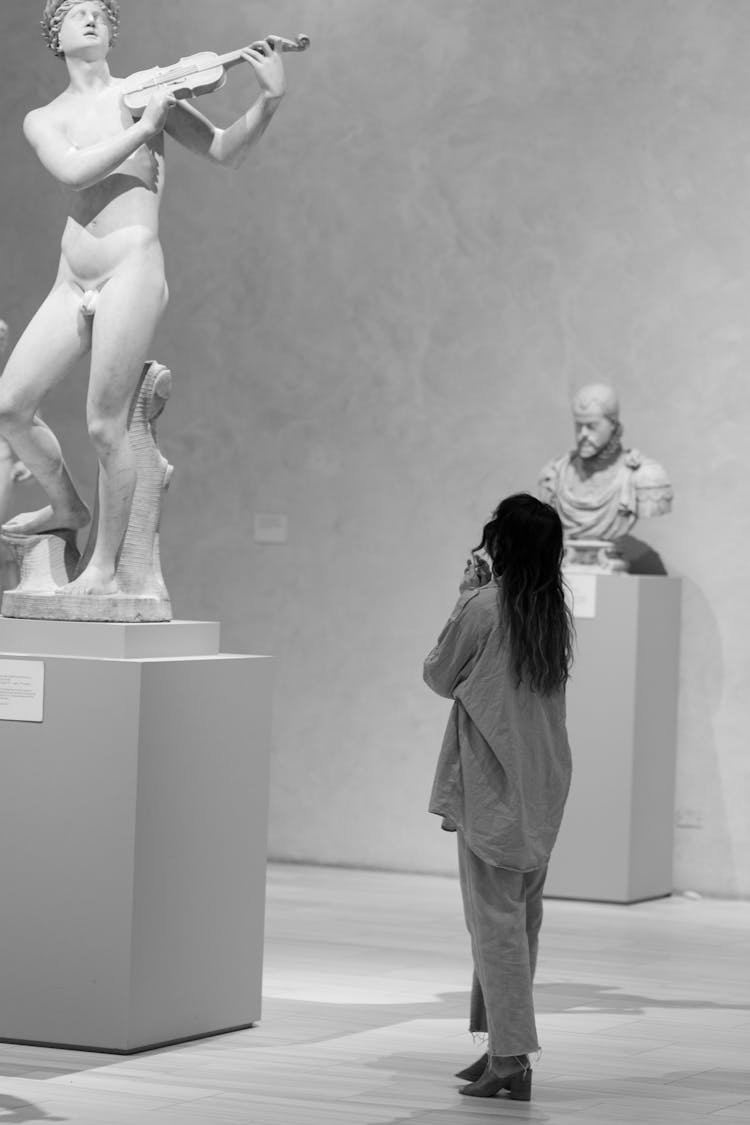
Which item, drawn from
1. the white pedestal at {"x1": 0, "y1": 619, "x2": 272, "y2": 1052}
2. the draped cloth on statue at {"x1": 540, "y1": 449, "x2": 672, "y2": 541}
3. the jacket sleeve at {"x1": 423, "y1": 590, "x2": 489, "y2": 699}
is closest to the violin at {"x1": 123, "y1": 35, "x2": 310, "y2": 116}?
the white pedestal at {"x1": 0, "y1": 619, "x2": 272, "y2": 1052}

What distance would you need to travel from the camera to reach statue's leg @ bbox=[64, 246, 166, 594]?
17.1ft

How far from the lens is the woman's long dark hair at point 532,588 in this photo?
14.9 ft

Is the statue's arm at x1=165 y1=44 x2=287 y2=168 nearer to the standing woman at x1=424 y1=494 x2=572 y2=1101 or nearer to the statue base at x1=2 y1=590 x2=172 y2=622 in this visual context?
the statue base at x1=2 y1=590 x2=172 y2=622

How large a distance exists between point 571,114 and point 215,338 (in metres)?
1.96

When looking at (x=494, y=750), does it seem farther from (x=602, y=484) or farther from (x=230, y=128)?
(x=602, y=484)

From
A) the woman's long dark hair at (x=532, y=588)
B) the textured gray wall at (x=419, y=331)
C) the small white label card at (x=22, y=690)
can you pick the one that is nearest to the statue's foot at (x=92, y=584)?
the small white label card at (x=22, y=690)

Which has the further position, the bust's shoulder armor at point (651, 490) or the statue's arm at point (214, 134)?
the bust's shoulder armor at point (651, 490)

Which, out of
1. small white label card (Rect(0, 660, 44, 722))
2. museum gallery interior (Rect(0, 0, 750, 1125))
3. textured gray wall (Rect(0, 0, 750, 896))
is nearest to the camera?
museum gallery interior (Rect(0, 0, 750, 1125))

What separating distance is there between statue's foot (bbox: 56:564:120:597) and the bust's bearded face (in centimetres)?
335

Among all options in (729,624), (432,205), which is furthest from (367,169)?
(729,624)

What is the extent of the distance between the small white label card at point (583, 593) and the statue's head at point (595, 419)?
489mm

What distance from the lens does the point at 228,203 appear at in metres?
9.55

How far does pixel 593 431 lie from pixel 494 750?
12.7 feet

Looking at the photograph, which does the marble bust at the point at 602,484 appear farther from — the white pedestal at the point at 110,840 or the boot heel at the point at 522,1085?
the boot heel at the point at 522,1085
